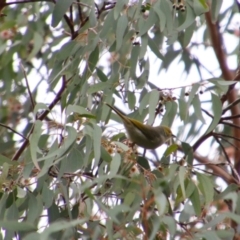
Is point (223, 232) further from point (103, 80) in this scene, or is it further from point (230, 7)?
point (230, 7)

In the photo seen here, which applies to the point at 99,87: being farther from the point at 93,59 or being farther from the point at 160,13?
the point at 160,13

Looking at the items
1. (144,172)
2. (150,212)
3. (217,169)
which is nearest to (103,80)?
(144,172)

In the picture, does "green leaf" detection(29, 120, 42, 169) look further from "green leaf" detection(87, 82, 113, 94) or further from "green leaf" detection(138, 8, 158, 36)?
"green leaf" detection(138, 8, 158, 36)

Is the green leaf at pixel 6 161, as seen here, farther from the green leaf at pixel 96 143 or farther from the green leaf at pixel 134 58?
Answer: the green leaf at pixel 134 58

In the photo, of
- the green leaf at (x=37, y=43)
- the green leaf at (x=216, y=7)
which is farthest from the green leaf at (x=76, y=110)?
the green leaf at (x=37, y=43)

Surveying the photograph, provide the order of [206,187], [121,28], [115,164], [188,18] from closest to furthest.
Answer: [115,164] < [206,187] < [121,28] < [188,18]

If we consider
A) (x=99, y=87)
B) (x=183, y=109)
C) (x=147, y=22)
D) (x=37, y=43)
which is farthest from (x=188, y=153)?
(x=37, y=43)

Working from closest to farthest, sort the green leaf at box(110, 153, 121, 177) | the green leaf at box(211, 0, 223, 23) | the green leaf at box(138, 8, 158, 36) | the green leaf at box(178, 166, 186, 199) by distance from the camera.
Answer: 1. the green leaf at box(110, 153, 121, 177)
2. the green leaf at box(178, 166, 186, 199)
3. the green leaf at box(138, 8, 158, 36)
4. the green leaf at box(211, 0, 223, 23)

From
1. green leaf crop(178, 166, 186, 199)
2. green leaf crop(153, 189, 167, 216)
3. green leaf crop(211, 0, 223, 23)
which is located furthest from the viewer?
green leaf crop(211, 0, 223, 23)

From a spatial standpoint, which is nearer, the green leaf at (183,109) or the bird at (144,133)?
the green leaf at (183,109)

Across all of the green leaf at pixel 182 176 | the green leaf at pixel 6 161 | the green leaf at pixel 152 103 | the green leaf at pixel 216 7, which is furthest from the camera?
the green leaf at pixel 216 7

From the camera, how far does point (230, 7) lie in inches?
195

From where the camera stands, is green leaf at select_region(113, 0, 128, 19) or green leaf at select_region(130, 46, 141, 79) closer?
green leaf at select_region(113, 0, 128, 19)

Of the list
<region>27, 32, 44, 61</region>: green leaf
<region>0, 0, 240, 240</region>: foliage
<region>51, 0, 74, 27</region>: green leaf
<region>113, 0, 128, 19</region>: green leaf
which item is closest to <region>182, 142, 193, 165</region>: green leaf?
<region>0, 0, 240, 240</region>: foliage
